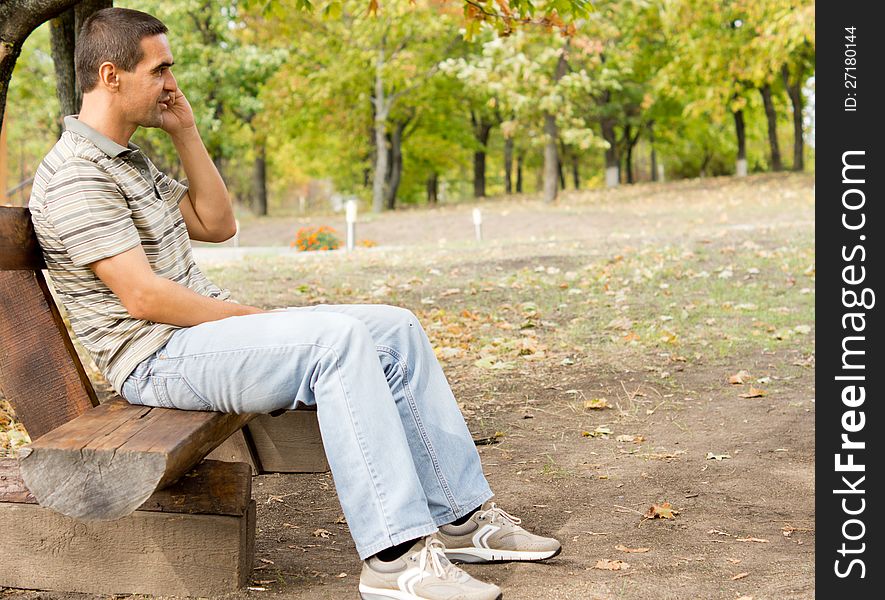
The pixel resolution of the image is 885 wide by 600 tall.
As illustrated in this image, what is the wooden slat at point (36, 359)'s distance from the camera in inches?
115

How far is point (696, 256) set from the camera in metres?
11.1

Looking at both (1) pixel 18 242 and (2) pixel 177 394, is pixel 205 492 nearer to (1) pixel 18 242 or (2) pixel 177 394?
(2) pixel 177 394

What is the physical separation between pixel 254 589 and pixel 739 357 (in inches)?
168

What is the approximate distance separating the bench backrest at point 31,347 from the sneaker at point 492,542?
4.04ft

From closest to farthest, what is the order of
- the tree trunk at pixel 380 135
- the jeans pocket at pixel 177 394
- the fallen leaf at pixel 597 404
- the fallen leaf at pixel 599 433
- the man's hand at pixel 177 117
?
the jeans pocket at pixel 177 394
the man's hand at pixel 177 117
the fallen leaf at pixel 599 433
the fallen leaf at pixel 597 404
the tree trunk at pixel 380 135

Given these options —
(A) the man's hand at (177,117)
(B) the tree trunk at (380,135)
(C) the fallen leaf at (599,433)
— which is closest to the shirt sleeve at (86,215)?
(A) the man's hand at (177,117)

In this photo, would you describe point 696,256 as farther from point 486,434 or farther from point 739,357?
point 486,434

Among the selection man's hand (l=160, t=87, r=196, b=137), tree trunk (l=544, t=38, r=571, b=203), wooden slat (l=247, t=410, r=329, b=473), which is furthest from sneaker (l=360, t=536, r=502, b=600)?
tree trunk (l=544, t=38, r=571, b=203)

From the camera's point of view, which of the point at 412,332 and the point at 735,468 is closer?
the point at 412,332

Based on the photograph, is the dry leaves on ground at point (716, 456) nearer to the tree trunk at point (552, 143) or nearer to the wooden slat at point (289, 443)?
the wooden slat at point (289, 443)

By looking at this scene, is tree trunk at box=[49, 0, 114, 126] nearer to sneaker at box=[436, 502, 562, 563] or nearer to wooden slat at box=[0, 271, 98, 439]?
wooden slat at box=[0, 271, 98, 439]

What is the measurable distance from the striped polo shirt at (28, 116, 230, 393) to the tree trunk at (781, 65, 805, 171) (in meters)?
27.1

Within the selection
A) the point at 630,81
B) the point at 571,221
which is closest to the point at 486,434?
the point at 571,221

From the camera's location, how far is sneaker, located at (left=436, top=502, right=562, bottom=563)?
127 inches
